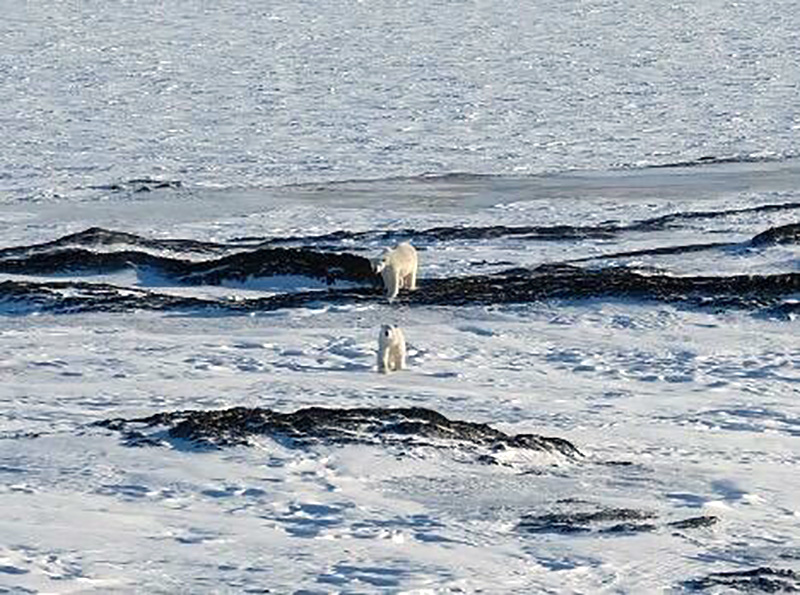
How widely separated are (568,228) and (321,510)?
12.9 metres

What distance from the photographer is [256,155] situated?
2884 centimetres

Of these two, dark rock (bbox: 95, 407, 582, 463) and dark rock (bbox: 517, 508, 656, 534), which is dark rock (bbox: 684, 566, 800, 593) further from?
dark rock (bbox: 95, 407, 582, 463)

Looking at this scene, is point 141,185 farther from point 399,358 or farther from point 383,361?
point 383,361

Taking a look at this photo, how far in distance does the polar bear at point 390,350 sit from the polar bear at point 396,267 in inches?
81.7

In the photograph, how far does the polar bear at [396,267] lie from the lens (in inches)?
591

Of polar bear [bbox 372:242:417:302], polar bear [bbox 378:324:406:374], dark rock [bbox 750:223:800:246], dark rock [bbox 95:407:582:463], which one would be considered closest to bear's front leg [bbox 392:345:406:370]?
polar bear [bbox 378:324:406:374]

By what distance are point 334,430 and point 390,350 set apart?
111 inches

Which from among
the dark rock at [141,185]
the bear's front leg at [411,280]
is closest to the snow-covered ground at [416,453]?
the bear's front leg at [411,280]

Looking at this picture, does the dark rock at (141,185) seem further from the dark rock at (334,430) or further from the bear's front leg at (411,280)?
the dark rock at (334,430)

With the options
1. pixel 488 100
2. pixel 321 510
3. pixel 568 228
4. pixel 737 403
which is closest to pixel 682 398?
pixel 737 403

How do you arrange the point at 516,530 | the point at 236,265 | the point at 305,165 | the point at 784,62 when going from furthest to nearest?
the point at 784,62 < the point at 305,165 < the point at 236,265 < the point at 516,530

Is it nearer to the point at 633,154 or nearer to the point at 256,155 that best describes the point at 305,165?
the point at 256,155

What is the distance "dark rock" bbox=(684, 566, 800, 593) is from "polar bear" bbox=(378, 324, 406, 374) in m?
5.01

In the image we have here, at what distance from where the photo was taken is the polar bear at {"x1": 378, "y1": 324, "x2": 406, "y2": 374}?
12.3 metres
